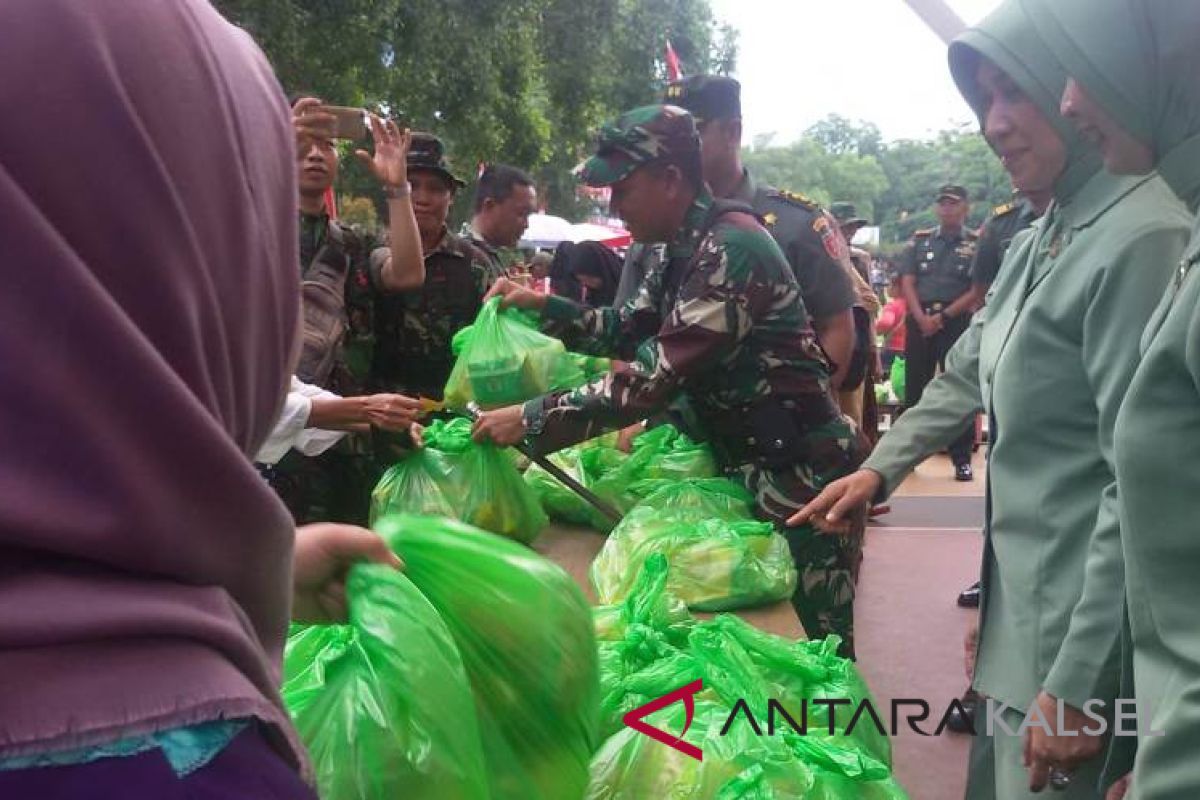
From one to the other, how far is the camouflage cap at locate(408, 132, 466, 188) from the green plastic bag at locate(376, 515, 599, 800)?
2.49m

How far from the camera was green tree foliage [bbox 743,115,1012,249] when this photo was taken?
54500 mm

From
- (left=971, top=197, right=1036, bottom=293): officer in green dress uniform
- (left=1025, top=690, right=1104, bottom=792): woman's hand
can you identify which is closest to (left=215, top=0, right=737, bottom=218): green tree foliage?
(left=971, top=197, right=1036, bottom=293): officer in green dress uniform

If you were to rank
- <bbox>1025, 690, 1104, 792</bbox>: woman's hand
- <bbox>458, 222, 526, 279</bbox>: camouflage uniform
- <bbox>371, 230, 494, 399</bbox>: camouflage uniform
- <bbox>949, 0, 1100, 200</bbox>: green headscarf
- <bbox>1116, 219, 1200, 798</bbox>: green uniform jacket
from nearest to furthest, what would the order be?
<bbox>1116, 219, 1200, 798</bbox>: green uniform jacket → <bbox>1025, 690, 1104, 792</bbox>: woman's hand → <bbox>949, 0, 1100, 200</bbox>: green headscarf → <bbox>371, 230, 494, 399</bbox>: camouflage uniform → <bbox>458, 222, 526, 279</bbox>: camouflage uniform

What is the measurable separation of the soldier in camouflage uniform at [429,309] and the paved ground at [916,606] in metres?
0.76

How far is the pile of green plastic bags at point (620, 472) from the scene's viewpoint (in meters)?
2.64

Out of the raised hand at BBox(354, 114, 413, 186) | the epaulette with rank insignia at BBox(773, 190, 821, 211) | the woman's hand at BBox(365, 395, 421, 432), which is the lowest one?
the woman's hand at BBox(365, 395, 421, 432)

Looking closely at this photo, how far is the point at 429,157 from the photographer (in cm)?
352

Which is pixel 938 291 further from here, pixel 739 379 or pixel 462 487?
pixel 462 487

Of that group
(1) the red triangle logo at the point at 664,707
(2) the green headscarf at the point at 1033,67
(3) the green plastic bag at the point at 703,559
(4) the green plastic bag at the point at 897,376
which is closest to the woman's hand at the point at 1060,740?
(1) the red triangle logo at the point at 664,707

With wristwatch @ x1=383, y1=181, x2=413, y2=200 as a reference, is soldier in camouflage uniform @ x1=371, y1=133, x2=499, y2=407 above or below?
below

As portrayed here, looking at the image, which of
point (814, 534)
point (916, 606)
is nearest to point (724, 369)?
point (814, 534)

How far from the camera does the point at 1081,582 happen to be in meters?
1.56

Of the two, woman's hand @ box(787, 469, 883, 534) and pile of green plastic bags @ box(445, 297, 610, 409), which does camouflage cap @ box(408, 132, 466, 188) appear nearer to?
pile of green plastic bags @ box(445, 297, 610, 409)

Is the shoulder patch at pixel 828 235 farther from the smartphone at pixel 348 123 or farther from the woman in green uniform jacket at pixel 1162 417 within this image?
the woman in green uniform jacket at pixel 1162 417
